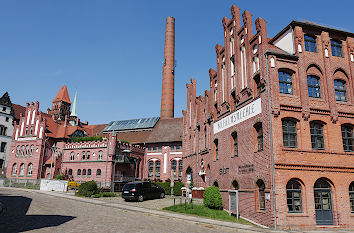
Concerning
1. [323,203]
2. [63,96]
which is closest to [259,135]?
[323,203]

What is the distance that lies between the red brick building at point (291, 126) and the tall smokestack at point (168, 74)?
121 feet

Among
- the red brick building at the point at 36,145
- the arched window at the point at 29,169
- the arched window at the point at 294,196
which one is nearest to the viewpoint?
the arched window at the point at 294,196

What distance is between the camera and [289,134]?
1733 cm

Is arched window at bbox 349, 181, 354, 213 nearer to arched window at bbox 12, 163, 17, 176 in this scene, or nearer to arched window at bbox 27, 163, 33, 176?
arched window at bbox 27, 163, 33, 176

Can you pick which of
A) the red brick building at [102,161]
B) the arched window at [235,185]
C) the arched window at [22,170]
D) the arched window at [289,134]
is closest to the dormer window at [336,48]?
the arched window at [289,134]

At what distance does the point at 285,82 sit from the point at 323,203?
25.2 feet

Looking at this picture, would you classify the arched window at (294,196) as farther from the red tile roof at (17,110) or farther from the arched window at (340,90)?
the red tile roof at (17,110)

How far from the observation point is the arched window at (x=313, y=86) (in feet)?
61.2

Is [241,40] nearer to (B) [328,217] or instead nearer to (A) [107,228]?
(B) [328,217]

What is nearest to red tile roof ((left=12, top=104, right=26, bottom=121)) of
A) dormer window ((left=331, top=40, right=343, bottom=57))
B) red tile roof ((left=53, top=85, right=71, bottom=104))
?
red tile roof ((left=53, top=85, right=71, bottom=104))

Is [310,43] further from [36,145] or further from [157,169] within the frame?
[36,145]

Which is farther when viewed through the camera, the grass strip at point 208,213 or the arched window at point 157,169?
the arched window at point 157,169

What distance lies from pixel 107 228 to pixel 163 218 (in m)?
5.37

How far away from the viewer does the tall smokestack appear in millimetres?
59375
